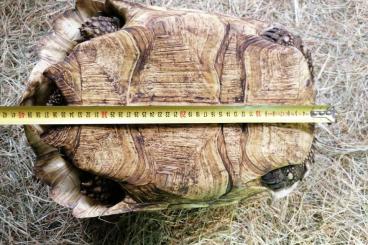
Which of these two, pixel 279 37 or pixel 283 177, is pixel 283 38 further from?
pixel 283 177

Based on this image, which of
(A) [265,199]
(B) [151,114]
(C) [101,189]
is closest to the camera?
(B) [151,114]

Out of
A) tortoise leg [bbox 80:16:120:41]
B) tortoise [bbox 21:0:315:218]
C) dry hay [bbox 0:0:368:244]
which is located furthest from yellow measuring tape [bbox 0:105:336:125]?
dry hay [bbox 0:0:368:244]

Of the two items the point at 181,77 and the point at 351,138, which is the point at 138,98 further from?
the point at 351,138

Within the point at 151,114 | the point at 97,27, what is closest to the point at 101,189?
the point at 151,114

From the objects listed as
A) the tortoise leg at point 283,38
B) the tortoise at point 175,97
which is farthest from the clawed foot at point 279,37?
the tortoise at point 175,97

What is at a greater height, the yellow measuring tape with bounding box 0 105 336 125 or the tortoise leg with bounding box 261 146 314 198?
the yellow measuring tape with bounding box 0 105 336 125

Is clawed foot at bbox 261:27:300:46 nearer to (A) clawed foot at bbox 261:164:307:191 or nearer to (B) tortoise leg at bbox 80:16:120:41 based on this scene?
(A) clawed foot at bbox 261:164:307:191

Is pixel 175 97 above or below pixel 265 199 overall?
above
